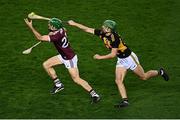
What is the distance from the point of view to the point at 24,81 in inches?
602

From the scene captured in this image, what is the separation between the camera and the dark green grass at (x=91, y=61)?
44.7 feet

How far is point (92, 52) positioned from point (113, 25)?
12.4ft

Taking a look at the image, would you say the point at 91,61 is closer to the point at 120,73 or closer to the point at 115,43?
the point at 120,73

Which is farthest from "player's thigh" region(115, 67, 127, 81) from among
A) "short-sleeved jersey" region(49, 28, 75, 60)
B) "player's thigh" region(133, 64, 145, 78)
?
"short-sleeved jersey" region(49, 28, 75, 60)

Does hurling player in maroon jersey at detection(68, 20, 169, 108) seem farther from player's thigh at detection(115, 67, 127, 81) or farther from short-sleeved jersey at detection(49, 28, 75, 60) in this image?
short-sleeved jersey at detection(49, 28, 75, 60)

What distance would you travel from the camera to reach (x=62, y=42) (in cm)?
1394

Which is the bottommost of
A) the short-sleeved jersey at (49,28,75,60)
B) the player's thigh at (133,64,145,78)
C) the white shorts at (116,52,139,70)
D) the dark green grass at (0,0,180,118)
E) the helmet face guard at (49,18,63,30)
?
the dark green grass at (0,0,180,118)

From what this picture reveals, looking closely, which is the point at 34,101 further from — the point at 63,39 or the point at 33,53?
the point at 33,53

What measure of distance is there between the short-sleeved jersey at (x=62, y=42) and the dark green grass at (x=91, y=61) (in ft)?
3.74

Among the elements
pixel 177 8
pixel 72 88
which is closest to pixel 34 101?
pixel 72 88

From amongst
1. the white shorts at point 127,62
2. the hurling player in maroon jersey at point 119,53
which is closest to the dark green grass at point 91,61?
the hurling player in maroon jersey at point 119,53

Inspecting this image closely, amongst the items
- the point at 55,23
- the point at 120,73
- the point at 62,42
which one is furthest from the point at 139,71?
the point at 55,23

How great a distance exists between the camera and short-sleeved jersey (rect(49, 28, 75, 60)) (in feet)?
45.2

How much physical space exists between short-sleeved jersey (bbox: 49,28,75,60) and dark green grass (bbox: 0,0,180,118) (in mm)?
1139
